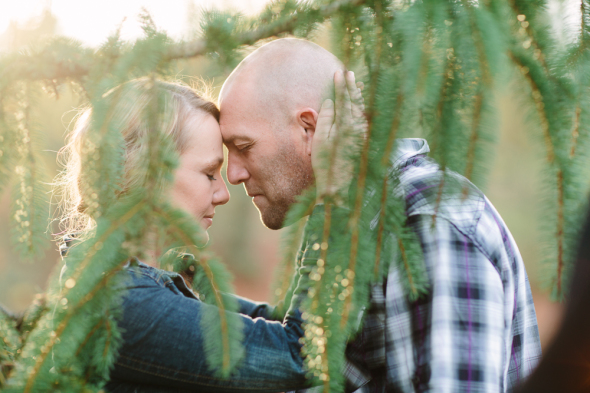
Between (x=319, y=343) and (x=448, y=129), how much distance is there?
420mm

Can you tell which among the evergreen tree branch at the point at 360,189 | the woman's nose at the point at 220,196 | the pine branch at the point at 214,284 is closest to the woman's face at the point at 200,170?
the woman's nose at the point at 220,196

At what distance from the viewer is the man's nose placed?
66.9 inches

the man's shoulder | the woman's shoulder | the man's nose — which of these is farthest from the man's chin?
the man's shoulder

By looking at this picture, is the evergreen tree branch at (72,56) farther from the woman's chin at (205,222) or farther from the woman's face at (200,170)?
the woman's chin at (205,222)

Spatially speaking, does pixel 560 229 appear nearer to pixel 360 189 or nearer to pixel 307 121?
pixel 360 189

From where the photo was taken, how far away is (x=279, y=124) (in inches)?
59.4

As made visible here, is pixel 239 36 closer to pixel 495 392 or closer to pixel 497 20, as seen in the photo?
pixel 497 20

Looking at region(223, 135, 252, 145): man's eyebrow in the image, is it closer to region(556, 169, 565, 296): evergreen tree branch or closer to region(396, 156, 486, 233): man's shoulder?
region(396, 156, 486, 233): man's shoulder

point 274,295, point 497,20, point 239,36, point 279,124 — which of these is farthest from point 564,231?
point 279,124

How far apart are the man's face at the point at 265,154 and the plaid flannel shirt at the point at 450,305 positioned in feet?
1.76

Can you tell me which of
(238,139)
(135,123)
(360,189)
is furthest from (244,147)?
(360,189)

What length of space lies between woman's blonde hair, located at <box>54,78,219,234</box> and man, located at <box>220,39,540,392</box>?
18 cm

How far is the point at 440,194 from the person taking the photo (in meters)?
0.68

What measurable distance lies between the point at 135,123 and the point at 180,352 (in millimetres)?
628
